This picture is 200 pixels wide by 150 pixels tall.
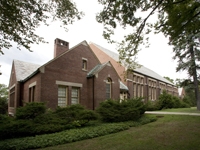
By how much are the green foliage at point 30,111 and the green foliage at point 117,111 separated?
4690mm

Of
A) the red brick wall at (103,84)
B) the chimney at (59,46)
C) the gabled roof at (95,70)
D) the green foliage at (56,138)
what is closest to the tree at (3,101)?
the chimney at (59,46)

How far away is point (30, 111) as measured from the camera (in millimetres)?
9312

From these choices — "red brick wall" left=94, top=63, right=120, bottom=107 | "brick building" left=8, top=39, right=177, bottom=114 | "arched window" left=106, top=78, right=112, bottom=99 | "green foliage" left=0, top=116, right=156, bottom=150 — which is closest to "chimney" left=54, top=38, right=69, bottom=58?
"brick building" left=8, top=39, right=177, bottom=114

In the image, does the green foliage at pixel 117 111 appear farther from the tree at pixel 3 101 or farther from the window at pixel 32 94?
the tree at pixel 3 101

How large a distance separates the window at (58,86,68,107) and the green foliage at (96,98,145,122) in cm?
458

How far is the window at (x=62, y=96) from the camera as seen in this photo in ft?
51.1

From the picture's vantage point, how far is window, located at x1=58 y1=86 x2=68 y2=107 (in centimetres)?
1558

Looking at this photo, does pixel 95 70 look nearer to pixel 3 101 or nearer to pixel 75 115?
pixel 75 115

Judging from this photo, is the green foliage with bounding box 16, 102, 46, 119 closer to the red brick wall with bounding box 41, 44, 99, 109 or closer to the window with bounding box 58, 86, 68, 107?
the red brick wall with bounding box 41, 44, 99, 109

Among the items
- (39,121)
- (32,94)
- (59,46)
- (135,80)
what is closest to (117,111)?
(39,121)

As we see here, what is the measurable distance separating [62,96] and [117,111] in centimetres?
611

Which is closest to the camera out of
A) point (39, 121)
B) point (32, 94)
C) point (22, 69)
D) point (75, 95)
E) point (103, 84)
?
point (39, 121)

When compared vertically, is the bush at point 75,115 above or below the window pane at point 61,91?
below

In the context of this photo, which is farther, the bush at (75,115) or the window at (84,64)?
the window at (84,64)
